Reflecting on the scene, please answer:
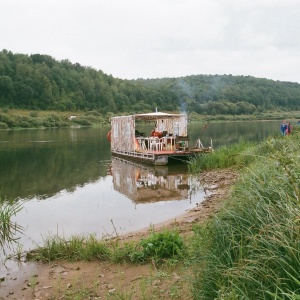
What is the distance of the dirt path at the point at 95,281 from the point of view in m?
4.72

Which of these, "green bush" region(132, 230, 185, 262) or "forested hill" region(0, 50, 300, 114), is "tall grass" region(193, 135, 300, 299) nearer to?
"green bush" region(132, 230, 185, 262)

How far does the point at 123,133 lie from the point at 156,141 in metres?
3.20

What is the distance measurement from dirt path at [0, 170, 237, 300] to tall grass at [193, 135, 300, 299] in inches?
19.8

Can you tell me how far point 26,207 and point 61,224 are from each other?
2418 mm

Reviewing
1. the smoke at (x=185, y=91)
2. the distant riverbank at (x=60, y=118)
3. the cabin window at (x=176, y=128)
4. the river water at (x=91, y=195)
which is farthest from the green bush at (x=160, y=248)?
the smoke at (x=185, y=91)

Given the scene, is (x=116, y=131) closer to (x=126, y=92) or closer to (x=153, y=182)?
(x=153, y=182)

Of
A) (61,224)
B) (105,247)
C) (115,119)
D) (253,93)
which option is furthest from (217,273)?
(253,93)

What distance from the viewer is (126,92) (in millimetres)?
119188

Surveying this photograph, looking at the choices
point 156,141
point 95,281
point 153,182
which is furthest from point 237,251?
point 156,141

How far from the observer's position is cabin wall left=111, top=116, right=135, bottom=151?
21.6 m

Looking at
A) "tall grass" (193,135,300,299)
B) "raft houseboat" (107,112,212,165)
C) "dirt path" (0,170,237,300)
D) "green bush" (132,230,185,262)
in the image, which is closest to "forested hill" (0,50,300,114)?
"raft houseboat" (107,112,212,165)

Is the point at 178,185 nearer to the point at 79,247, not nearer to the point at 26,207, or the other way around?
the point at 26,207

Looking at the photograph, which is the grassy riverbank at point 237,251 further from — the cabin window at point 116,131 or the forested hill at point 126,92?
the forested hill at point 126,92

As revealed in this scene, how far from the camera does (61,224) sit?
954cm
